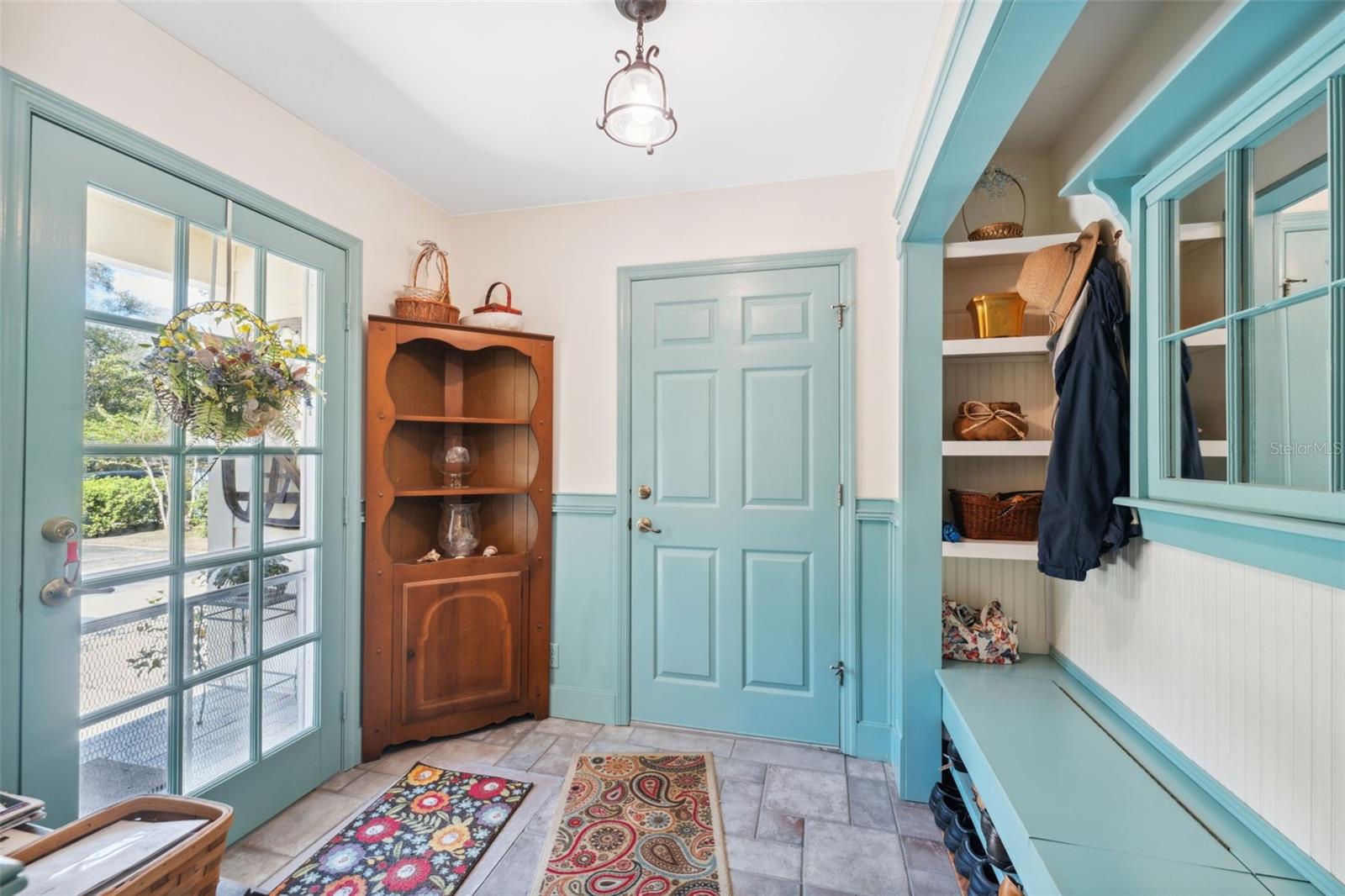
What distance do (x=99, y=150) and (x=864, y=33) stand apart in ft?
6.95

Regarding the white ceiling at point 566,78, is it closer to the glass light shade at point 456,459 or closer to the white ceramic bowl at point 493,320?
the white ceramic bowl at point 493,320

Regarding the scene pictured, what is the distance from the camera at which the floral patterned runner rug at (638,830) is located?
1.63m

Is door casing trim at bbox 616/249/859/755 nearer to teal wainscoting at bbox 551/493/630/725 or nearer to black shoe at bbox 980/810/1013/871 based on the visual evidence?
teal wainscoting at bbox 551/493/630/725

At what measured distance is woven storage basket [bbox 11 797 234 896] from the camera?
101 centimetres

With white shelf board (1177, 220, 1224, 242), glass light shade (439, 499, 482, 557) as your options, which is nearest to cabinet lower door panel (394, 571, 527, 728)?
glass light shade (439, 499, 482, 557)

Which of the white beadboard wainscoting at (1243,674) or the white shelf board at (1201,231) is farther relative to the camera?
the white shelf board at (1201,231)

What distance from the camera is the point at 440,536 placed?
2596 millimetres

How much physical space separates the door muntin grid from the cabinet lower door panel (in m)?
0.33

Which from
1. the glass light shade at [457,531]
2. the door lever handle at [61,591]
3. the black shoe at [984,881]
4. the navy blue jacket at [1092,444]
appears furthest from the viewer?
the glass light shade at [457,531]

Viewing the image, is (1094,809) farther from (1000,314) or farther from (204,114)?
(204,114)

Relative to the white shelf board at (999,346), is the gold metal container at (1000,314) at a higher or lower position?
higher

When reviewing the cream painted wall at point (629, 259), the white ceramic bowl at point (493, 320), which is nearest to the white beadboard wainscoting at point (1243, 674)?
the cream painted wall at point (629, 259)

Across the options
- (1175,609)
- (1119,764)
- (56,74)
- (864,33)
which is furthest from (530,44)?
(1119,764)

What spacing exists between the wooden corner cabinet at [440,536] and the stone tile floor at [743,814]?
0.20m
